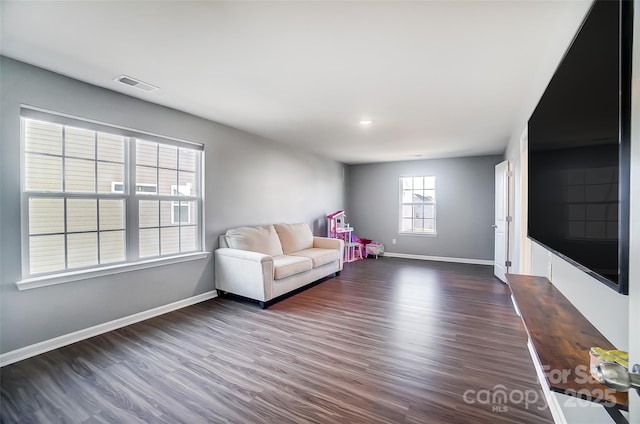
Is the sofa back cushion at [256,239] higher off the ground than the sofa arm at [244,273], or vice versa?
the sofa back cushion at [256,239]

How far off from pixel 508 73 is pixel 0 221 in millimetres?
4277

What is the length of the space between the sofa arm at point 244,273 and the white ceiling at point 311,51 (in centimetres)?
180

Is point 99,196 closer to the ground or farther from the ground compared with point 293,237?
farther from the ground

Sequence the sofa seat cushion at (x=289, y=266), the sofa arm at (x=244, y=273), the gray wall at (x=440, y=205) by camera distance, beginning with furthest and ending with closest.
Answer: the gray wall at (x=440, y=205), the sofa seat cushion at (x=289, y=266), the sofa arm at (x=244, y=273)

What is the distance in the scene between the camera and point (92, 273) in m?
2.70

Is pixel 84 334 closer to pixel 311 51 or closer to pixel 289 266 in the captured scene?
pixel 289 266

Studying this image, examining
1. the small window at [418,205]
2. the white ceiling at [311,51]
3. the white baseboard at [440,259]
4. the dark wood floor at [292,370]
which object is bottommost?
the dark wood floor at [292,370]

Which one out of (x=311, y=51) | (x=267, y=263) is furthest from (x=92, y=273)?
(x=311, y=51)

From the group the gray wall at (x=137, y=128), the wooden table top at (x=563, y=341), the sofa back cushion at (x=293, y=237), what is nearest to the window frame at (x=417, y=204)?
the sofa back cushion at (x=293, y=237)

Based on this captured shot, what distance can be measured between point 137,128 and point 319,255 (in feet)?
9.71

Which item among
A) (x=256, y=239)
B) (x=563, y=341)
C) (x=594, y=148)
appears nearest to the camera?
(x=594, y=148)

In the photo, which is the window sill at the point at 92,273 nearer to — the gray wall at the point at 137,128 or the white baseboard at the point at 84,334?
the gray wall at the point at 137,128

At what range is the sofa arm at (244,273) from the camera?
3422 mm

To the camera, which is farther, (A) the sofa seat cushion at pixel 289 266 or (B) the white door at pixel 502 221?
(B) the white door at pixel 502 221
